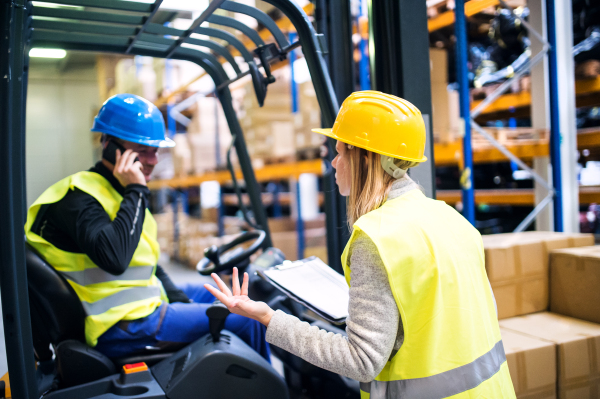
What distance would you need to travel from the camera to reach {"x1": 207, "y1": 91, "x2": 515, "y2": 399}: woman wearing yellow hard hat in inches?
47.3

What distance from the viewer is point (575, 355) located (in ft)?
7.19

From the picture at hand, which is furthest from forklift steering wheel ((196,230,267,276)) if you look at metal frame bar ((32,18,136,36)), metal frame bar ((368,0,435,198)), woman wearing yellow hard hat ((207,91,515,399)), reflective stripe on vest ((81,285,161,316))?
metal frame bar ((32,18,136,36))

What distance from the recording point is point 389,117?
136 centimetres

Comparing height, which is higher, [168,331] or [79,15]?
[79,15]

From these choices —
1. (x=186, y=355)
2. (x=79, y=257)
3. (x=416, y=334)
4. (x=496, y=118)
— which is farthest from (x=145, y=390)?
(x=496, y=118)

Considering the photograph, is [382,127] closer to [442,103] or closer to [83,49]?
[83,49]

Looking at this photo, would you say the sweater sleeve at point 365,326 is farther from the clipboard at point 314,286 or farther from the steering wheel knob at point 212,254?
the steering wheel knob at point 212,254

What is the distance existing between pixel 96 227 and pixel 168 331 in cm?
58

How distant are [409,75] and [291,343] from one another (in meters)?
1.32

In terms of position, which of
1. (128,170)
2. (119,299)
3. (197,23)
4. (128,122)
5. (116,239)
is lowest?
(119,299)

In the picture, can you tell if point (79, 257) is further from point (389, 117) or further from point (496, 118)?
point (496, 118)

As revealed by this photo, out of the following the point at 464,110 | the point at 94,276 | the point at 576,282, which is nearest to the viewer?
the point at 94,276

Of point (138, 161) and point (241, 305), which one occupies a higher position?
point (138, 161)

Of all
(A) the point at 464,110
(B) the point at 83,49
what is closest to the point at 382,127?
(B) the point at 83,49
